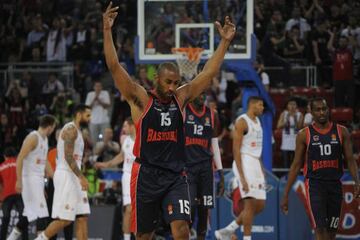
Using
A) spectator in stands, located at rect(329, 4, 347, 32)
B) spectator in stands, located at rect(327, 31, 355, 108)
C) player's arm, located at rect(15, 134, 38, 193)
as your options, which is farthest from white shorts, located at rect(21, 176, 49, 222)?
spectator in stands, located at rect(329, 4, 347, 32)

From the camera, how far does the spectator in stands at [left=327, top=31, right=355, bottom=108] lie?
19.7m

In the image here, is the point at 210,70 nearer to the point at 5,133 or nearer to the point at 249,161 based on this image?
the point at 249,161

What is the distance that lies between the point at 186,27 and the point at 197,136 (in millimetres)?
3712

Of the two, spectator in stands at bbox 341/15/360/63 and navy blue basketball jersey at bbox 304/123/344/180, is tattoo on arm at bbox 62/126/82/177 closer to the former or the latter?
navy blue basketball jersey at bbox 304/123/344/180

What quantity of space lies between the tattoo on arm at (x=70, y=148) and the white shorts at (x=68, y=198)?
331 millimetres

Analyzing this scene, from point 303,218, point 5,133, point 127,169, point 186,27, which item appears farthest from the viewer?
point 5,133

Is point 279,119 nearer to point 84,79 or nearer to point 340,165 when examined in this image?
point 84,79

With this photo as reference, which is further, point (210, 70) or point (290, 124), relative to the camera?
point (290, 124)

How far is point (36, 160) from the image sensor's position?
13.6 m

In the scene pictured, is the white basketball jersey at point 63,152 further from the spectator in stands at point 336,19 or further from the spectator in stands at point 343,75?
the spectator in stands at point 336,19

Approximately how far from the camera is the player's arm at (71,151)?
1239 cm

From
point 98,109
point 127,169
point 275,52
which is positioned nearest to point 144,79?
point 98,109

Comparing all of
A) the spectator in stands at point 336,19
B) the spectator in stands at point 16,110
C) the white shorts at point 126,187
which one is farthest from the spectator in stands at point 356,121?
the spectator in stands at point 16,110

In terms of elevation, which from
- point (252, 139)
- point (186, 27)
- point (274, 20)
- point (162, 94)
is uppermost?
point (274, 20)
